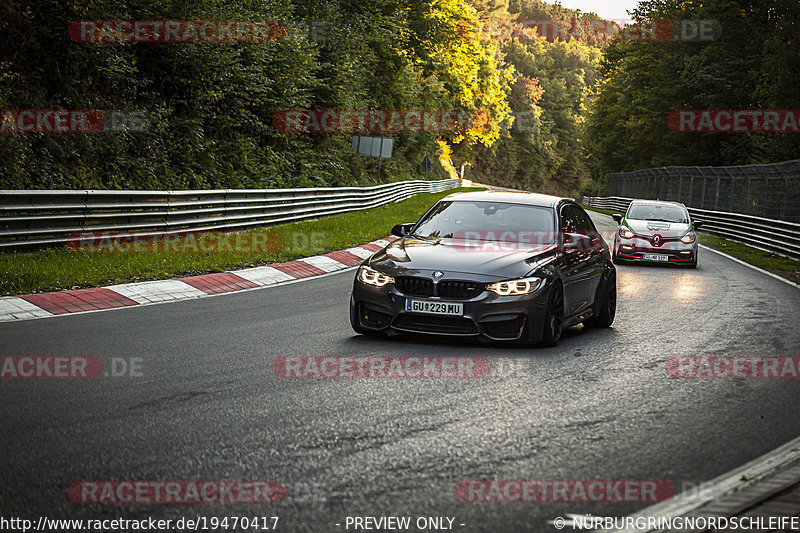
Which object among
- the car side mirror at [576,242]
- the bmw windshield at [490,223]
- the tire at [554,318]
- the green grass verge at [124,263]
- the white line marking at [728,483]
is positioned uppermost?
the bmw windshield at [490,223]

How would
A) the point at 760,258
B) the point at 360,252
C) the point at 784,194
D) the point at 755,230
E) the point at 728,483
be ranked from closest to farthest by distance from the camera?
the point at 728,483 → the point at 360,252 → the point at 760,258 → the point at 784,194 → the point at 755,230

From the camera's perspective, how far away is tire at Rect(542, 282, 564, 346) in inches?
326

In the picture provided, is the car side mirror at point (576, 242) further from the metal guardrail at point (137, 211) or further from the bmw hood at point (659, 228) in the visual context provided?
the bmw hood at point (659, 228)

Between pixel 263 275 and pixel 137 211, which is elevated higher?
pixel 137 211

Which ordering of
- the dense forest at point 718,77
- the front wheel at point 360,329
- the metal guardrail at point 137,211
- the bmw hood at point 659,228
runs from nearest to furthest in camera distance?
the front wheel at point 360,329 → the metal guardrail at point 137,211 → the bmw hood at point 659,228 → the dense forest at point 718,77

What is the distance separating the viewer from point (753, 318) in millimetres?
11203

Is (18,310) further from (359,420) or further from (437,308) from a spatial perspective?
(359,420)

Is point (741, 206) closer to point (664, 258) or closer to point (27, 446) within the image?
point (664, 258)

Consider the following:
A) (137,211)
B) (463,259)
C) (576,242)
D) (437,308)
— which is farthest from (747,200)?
(437,308)

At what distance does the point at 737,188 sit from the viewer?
3177 centimetres

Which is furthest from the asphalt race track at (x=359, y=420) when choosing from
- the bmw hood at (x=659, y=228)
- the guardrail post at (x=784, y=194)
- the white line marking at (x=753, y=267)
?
the guardrail post at (x=784, y=194)

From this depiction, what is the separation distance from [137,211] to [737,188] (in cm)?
2367

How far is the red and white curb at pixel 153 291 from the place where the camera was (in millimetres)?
9844

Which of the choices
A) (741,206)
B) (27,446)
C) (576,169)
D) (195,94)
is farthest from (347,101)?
(576,169)
